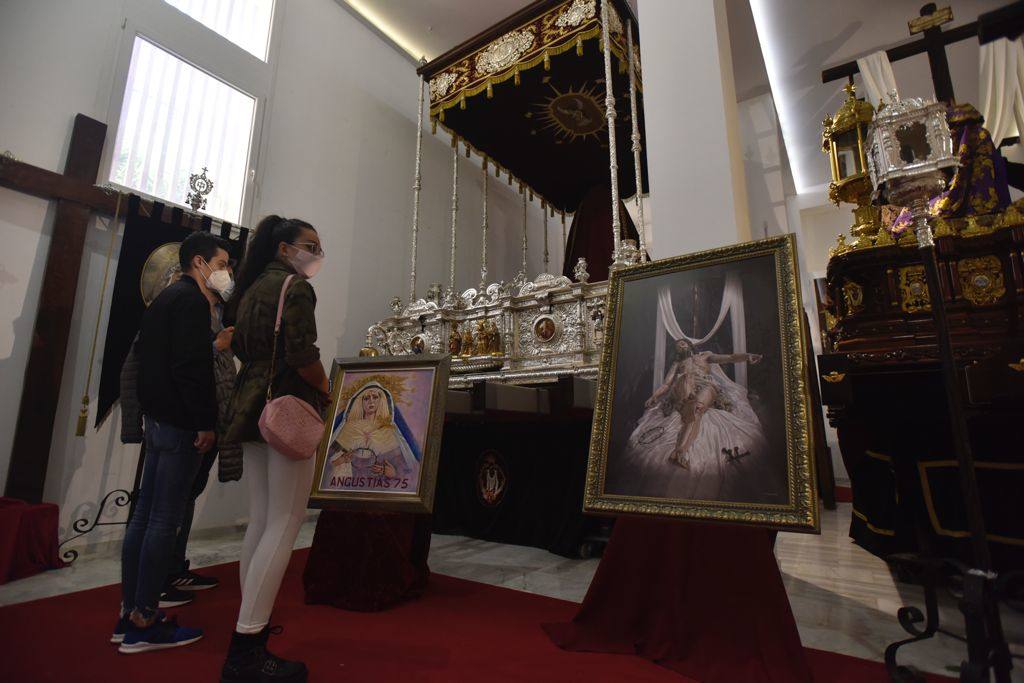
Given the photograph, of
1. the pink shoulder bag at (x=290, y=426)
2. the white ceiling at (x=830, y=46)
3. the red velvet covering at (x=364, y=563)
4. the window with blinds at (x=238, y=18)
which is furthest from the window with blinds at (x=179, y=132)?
the white ceiling at (x=830, y=46)

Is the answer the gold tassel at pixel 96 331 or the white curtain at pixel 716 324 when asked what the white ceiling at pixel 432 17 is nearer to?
the gold tassel at pixel 96 331

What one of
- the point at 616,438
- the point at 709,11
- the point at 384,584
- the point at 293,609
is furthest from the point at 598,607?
the point at 709,11

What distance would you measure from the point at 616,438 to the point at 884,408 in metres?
1.15

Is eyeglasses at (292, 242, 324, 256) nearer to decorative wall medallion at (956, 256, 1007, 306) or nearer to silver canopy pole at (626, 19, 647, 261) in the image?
silver canopy pole at (626, 19, 647, 261)

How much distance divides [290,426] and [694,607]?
4.81 ft

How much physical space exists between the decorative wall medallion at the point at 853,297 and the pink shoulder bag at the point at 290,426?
3.27 metres

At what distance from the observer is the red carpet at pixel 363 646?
4.83 ft

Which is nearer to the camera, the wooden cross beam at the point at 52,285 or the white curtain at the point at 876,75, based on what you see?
the wooden cross beam at the point at 52,285

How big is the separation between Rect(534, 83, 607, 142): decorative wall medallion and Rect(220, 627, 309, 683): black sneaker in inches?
207

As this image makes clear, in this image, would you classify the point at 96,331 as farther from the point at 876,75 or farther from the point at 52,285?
the point at 876,75

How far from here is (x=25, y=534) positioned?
2627mm

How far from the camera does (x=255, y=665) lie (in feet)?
4.34

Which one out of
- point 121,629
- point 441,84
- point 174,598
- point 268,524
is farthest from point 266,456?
point 441,84

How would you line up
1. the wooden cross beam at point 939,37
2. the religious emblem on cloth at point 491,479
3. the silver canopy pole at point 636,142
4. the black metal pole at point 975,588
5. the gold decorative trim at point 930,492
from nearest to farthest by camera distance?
the black metal pole at point 975,588 → the gold decorative trim at point 930,492 → the silver canopy pole at point 636,142 → the religious emblem on cloth at point 491,479 → the wooden cross beam at point 939,37
